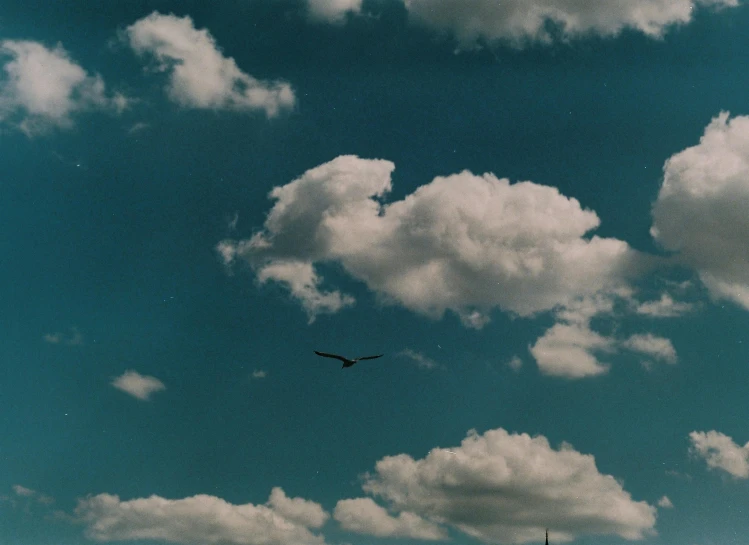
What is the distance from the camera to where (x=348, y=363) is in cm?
14038
